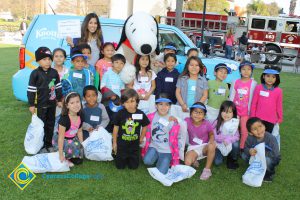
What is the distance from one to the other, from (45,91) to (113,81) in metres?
0.89

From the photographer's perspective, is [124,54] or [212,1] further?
[212,1]

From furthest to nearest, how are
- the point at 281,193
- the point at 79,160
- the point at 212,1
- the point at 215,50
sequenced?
the point at 212,1 < the point at 215,50 < the point at 79,160 < the point at 281,193

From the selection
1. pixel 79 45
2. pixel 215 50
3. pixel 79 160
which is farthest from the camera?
pixel 215 50

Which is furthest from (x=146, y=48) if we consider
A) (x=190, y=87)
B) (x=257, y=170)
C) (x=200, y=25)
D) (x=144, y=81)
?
(x=200, y=25)

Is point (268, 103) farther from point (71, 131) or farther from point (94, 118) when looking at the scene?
point (71, 131)

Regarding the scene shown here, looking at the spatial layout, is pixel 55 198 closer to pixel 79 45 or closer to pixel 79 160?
pixel 79 160

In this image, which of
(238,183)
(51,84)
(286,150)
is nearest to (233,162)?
(238,183)

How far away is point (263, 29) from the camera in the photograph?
731 inches

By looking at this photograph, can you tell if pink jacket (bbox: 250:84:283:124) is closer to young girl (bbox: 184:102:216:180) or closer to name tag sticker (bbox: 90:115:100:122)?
young girl (bbox: 184:102:216:180)

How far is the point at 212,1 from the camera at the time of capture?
53.5 metres

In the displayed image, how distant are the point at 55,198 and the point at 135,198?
30.4 inches

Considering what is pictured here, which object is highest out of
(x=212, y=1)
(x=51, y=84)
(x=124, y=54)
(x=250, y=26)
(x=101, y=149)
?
(x=212, y=1)

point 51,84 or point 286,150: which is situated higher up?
point 51,84

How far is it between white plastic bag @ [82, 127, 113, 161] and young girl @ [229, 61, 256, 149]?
1858mm
